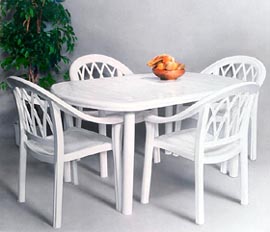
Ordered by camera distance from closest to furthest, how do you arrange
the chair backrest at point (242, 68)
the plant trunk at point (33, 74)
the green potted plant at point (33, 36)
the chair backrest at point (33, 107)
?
the chair backrest at point (33, 107), the chair backrest at point (242, 68), the green potted plant at point (33, 36), the plant trunk at point (33, 74)

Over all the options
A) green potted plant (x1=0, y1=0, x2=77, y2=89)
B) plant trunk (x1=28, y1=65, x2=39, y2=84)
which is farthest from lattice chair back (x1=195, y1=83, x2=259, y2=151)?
plant trunk (x1=28, y1=65, x2=39, y2=84)

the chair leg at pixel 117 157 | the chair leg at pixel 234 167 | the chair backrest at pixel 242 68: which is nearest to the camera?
the chair leg at pixel 117 157

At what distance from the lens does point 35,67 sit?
13.0 ft

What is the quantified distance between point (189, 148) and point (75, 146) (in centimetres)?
63

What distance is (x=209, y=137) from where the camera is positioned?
A: 252cm

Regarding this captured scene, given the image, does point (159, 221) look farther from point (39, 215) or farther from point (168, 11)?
point (168, 11)

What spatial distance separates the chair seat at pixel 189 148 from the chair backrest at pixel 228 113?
5 cm

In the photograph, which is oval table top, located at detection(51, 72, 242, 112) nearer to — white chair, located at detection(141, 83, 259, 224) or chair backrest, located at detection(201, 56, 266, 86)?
white chair, located at detection(141, 83, 259, 224)

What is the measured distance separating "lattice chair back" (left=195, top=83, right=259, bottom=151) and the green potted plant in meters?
1.85

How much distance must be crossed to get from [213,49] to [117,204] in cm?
176

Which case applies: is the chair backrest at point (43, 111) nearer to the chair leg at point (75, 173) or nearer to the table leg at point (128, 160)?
the table leg at point (128, 160)

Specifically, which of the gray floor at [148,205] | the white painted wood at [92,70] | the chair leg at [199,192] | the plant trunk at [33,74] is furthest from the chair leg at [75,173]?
the plant trunk at [33,74]

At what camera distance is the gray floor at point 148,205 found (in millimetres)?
2410

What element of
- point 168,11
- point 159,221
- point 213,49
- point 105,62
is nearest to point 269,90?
point 213,49
